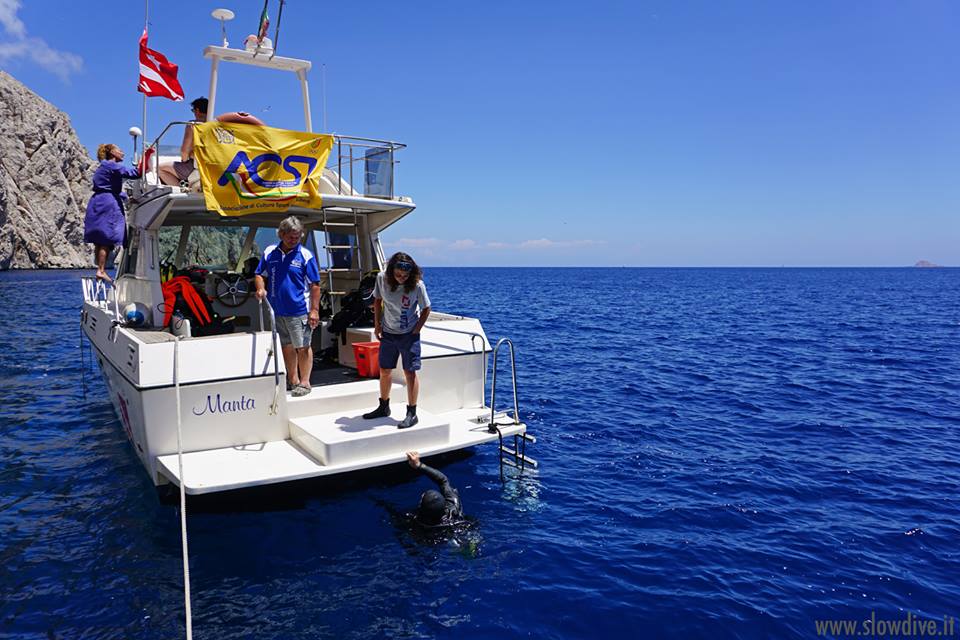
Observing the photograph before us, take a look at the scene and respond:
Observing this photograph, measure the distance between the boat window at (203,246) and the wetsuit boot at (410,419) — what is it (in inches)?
215

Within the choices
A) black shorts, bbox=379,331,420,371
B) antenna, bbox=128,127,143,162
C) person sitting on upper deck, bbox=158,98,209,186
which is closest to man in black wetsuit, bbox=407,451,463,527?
black shorts, bbox=379,331,420,371

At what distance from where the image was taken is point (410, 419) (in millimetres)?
6203

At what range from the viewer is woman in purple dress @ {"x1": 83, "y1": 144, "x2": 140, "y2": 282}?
8977 mm

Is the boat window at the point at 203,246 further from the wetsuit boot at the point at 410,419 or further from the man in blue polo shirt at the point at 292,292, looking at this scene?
the wetsuit boot at the point at 410,419

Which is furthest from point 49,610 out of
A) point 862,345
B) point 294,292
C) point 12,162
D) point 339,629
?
point 12,162

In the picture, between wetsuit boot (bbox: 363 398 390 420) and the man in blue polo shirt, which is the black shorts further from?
the man in blue polo shirt

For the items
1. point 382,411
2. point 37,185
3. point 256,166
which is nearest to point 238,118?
point 256,166

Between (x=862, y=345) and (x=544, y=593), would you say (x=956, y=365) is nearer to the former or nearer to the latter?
(x=862, y=345)

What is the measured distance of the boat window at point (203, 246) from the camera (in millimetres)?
9828

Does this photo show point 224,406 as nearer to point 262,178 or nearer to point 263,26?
point 262,178

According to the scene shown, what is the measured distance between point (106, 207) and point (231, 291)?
2.17 m

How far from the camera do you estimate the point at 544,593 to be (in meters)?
5.08

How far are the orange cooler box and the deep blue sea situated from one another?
1.26 meters

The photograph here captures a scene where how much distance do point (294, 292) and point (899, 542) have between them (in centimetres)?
670
